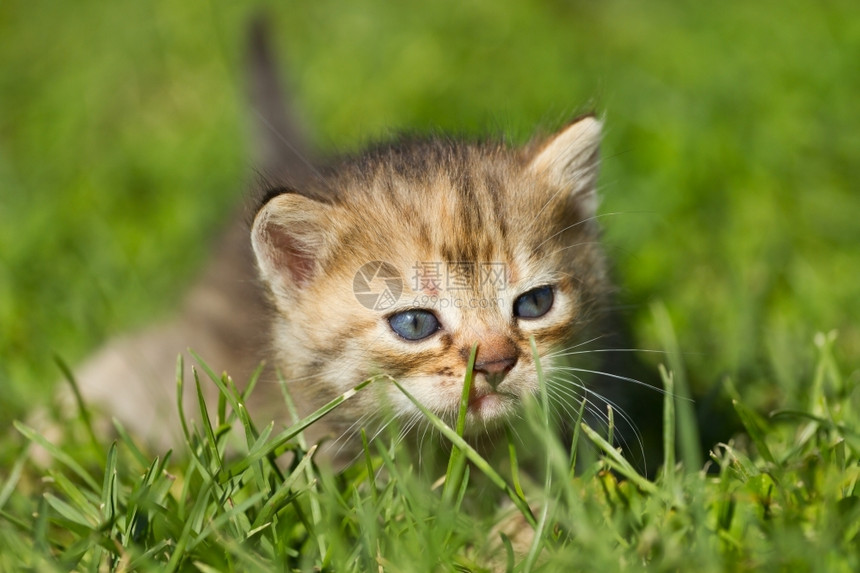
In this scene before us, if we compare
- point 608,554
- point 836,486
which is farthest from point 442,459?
point 836,486

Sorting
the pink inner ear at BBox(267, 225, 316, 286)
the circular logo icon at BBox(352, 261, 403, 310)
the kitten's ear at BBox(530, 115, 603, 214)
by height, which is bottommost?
the circular logo icon at BBox(352, 261, 403, 310)

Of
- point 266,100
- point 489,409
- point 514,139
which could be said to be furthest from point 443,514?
point 266,100

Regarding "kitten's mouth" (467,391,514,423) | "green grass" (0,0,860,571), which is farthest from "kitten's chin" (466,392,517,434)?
"green grass" (0,0,860,571)

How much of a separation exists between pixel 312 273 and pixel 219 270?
107cm

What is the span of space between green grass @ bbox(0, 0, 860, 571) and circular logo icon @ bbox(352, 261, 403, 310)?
406 millimetres

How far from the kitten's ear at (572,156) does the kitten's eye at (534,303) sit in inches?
15.4

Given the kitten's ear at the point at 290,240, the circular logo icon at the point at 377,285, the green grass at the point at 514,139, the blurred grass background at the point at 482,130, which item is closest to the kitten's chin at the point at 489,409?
the green grass at the point at 514,139

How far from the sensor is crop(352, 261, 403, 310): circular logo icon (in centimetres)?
212

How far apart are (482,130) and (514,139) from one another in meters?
0.16

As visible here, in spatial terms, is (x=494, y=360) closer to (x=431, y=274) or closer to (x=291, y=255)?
(x=431, y=274)

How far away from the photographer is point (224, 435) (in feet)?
7.04

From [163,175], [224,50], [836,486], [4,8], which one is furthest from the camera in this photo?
[4,8]

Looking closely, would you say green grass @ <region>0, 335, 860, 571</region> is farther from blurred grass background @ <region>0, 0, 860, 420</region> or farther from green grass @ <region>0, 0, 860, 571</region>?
A: blurred grass background @ <region>0, 0, 860, 420</region>

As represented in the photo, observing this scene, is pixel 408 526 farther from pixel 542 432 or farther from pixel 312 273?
pixel 312 273
